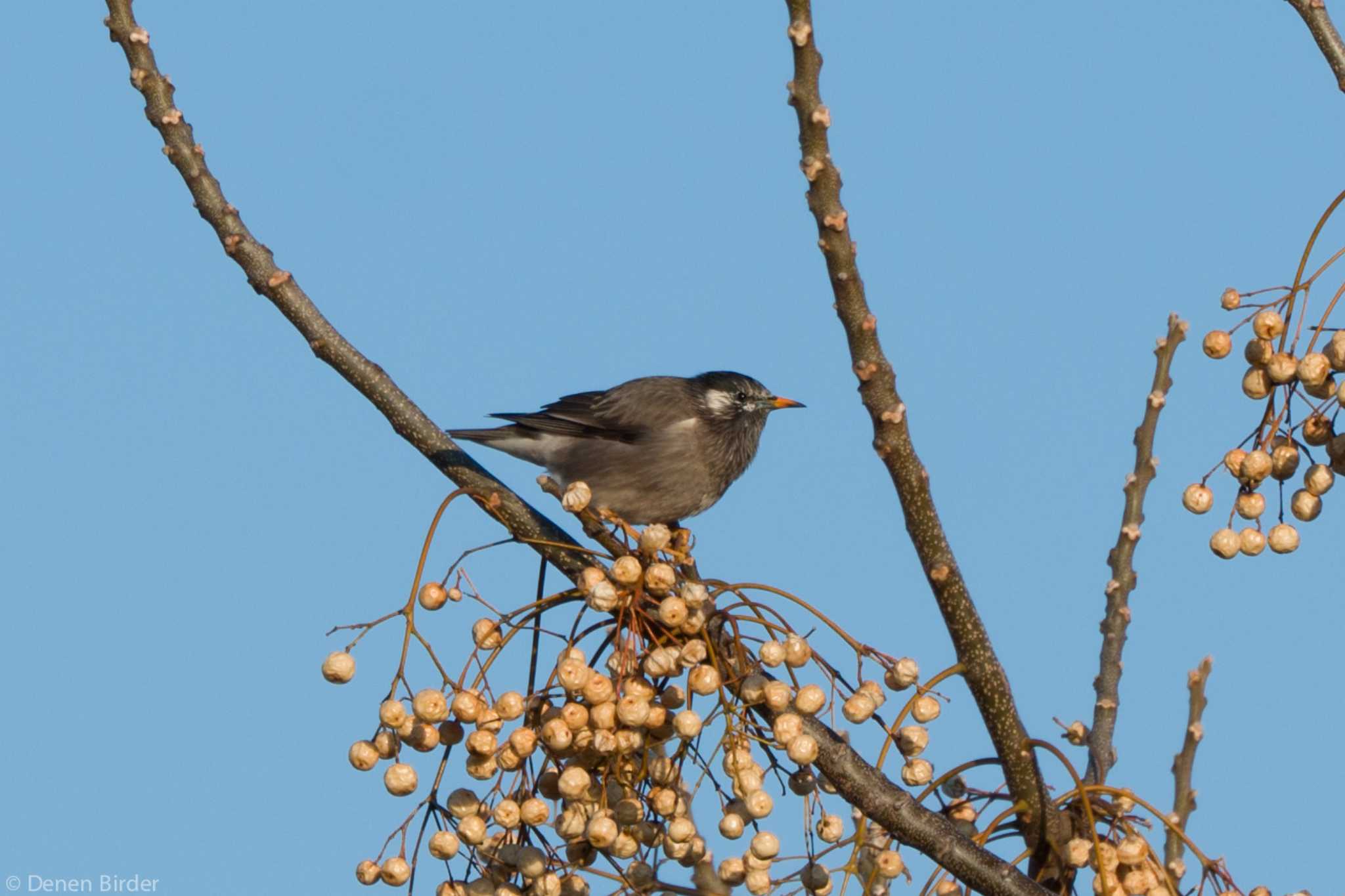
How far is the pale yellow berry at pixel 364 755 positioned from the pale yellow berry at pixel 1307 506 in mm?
2269

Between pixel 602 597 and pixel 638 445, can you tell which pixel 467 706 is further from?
pixel 638 445

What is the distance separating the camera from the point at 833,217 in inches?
127

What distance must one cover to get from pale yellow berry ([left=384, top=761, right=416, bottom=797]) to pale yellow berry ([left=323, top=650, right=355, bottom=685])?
0.80ft

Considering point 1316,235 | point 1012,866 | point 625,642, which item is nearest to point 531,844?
point 625,642

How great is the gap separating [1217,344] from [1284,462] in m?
0.31

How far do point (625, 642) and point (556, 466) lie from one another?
5291mm

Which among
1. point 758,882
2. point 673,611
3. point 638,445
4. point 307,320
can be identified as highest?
point 638,445

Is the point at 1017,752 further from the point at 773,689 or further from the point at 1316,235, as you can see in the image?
the point at 1316,235

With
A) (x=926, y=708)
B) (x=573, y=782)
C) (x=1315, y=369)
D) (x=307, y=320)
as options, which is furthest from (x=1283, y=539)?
(x=307, y=320)

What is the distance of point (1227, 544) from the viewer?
3.83 m

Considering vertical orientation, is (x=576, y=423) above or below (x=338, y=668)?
above

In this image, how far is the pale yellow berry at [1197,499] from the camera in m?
3.91

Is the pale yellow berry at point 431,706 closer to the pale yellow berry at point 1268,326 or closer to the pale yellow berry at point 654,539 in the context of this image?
the pale yellow berry at point 654,539

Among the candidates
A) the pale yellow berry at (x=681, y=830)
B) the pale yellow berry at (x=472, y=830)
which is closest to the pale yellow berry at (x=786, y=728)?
the pale yellow berry at (x=681, y=830)
